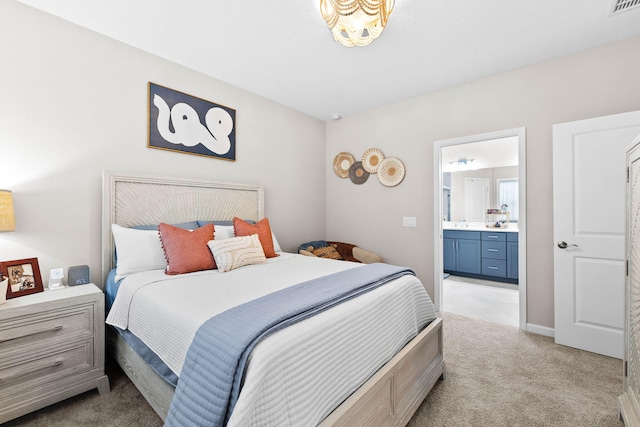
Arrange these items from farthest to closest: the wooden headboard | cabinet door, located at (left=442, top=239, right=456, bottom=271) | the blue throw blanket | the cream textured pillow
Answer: cabinet door, located at (left=442, top=239, right=456, bottom=271)
the wooden headboard
the cream textured pillow
the blue throw blanket

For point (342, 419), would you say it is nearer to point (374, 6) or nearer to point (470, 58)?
point (374, 6)

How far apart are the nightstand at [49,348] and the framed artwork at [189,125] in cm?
143

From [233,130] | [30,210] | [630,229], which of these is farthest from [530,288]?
[30,210]

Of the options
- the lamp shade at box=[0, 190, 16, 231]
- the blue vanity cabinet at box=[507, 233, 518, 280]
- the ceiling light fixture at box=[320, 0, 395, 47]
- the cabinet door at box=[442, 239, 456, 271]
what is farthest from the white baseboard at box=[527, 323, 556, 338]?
the lamp shade at box=[0, 190, 16, 231]

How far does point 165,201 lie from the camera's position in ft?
8.48

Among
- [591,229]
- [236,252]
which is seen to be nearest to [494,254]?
[591,229]

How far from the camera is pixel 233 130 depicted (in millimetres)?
3170

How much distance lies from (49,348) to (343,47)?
290 cm

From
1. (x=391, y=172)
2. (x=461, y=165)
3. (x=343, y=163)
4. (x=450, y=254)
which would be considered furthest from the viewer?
(x=461, y=165)

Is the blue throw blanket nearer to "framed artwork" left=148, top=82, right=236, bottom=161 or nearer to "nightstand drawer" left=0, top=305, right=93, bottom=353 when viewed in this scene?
"nightstand drawer" left=0, top=305, right=93, bottom=353

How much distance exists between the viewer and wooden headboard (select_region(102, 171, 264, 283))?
2.25 m

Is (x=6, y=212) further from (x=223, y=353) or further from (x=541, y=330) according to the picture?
(x=541, y=330)

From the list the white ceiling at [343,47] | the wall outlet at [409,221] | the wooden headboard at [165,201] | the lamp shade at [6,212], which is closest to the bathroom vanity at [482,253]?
the wall outlet at [409,221]

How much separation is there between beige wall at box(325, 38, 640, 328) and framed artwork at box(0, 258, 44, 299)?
318cm
